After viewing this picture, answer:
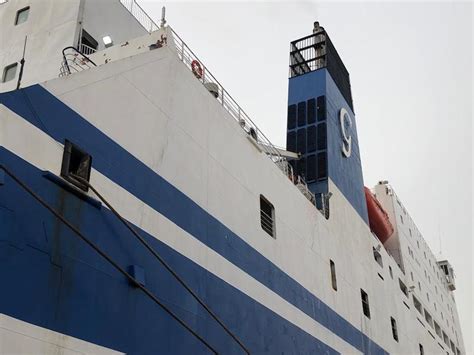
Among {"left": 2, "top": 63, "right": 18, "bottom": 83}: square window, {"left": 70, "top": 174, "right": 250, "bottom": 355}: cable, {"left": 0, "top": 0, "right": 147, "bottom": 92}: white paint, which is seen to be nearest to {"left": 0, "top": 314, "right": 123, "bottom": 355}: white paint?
{"left": 70, "top": 174, "right": 250, "bottom": 355}: cable

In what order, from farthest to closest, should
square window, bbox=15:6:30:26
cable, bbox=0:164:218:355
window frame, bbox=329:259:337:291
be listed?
window frame, bbox=329:259:337:291, square window, bbox=15:6:30:26, cable, bbox=0:164:218:355

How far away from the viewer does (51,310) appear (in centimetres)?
536

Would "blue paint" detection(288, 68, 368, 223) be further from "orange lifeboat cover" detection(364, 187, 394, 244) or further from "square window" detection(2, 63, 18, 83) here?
"square window" detection(2, 63, 18, 83)

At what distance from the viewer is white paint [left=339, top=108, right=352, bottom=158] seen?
1681 centimetres

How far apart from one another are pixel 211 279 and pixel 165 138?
2158 mm

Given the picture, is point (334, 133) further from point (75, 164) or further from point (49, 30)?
point (75, 164)

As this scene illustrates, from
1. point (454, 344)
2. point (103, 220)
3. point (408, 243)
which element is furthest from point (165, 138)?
point (454, 344)

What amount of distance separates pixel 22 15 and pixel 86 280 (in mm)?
7575

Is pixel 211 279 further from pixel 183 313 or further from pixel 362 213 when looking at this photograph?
pixel 362 213

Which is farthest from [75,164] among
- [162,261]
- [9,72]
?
[9,72]

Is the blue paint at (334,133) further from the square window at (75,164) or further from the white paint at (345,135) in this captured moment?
the square window at (75,164)

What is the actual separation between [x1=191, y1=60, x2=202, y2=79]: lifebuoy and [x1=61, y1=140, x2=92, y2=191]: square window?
366 centimetres

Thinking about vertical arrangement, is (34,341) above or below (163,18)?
below

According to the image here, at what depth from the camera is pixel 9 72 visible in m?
10.4
